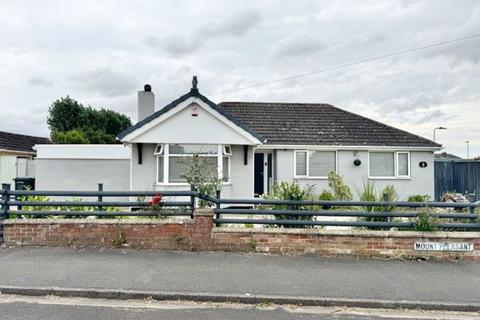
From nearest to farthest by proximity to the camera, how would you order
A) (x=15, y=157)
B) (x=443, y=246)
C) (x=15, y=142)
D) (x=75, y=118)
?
(x=443, y=246), (x=15, y=157), (x=15, y=142), (x=75, y=118)

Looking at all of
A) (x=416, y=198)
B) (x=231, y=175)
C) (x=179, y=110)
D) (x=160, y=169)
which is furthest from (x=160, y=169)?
(x=416, y=198)

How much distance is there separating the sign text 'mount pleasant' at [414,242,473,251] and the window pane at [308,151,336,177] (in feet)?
24.7

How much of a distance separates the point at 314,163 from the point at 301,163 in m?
0.54

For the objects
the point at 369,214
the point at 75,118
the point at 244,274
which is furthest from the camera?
the point at 75,118

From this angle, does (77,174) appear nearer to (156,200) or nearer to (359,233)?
(156,200)

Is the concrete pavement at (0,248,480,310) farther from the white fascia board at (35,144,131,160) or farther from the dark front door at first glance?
the dark front door

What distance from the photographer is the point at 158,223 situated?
256 inches

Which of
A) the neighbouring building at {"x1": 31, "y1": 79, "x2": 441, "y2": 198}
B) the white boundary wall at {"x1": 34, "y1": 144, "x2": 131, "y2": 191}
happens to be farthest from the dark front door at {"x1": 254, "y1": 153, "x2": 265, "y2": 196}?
the white boundary wall at {"x1": 34, "y1": 144, "x2": 131, "y2": 191}

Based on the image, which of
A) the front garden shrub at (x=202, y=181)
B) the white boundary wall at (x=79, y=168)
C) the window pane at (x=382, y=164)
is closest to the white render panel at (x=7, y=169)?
the white boundary wall at (x=79, y=168)

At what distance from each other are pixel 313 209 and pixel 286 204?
24.4 inches

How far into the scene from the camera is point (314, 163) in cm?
1378

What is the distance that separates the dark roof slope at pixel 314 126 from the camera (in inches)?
548

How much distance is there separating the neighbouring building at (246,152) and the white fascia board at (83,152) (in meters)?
0.04

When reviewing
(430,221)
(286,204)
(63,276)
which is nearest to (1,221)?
(63,276)
